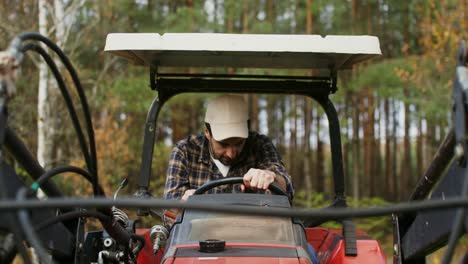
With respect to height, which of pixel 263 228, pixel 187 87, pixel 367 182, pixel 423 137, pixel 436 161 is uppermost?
pixel 187 87

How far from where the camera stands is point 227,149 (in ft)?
14.1

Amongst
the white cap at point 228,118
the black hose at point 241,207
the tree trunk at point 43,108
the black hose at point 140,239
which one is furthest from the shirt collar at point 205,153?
the tree trunk at point 43,108

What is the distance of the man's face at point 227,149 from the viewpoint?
4270 millimetres

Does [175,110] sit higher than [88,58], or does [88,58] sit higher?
[88,58]

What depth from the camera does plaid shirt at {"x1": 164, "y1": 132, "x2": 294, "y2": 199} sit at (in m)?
4.38

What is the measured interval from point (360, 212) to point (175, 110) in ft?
56.1

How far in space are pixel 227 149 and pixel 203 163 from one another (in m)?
0.29

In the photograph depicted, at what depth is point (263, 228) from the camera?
10.1ft

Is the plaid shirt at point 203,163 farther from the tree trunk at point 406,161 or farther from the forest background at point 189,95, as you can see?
the tree trunk at point 406,161

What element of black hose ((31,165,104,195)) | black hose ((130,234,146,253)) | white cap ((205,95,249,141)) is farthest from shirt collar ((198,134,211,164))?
black hose ((31,165,104,195))

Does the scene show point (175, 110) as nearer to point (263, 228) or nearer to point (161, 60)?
point (161, 60)

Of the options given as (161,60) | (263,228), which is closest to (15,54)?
(263,228)

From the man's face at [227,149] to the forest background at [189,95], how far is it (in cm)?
574

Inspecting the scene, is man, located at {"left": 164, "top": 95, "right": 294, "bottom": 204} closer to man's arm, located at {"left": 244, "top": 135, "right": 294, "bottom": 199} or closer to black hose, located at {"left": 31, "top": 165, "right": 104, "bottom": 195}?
man's arm, located at {"left": 244, "top": 135, "right": 294, "bottom": 199}
